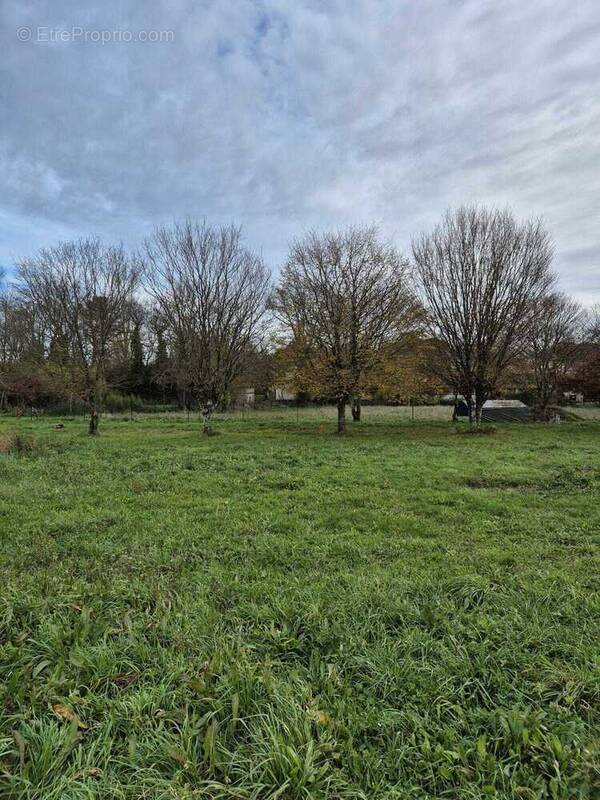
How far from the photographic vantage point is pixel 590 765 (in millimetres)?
1718

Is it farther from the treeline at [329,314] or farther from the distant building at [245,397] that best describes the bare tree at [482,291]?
the distant building at [245,397]

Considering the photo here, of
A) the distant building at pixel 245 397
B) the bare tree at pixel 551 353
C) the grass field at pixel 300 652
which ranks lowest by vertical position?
the grass field at pixel 300 652

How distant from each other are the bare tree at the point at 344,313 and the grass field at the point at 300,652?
452 inches

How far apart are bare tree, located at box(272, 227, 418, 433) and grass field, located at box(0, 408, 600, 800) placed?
11.5 m

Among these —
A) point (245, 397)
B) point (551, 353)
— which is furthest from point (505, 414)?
point (245, 397)

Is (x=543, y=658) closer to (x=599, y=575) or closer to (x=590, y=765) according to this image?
(x=590, y=765)

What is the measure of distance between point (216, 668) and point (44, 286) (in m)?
20.7

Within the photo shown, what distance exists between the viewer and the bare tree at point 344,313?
55.7 feet

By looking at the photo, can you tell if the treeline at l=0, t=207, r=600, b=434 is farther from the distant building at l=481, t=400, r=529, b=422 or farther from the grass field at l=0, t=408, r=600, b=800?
the grass field at l=0, t=408, r=600, b=800

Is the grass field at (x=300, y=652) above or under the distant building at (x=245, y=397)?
under

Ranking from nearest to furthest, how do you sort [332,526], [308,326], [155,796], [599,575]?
[155,796] → [599,575] → [332,526] → [308,326]

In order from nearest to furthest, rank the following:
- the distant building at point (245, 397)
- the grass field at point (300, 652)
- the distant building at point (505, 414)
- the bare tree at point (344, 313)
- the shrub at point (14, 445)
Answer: the grass field at point (300, 652), the shrub at point (14, 445), the bare tree at point (344, 313), the distant building at point (505, 414), the distant building at point (245, 397)

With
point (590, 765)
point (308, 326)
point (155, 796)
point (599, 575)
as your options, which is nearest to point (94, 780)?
point (155, 796)

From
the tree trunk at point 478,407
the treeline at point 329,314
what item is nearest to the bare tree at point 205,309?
the treeline at point 329,314
